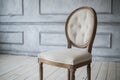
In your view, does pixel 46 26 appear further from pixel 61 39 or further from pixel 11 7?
pixel 11 7

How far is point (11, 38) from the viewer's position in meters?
3.37

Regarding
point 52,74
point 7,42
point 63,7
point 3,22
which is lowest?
point 52,74

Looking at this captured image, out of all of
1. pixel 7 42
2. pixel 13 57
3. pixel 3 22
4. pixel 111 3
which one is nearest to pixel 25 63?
pixel 13 57

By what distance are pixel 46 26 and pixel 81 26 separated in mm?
1442

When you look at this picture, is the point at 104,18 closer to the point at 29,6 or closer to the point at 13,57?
the point at 29,6

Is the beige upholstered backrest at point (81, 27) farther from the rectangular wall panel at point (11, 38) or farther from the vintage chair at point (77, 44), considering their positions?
the rectangular wall panel at point (11, 38)

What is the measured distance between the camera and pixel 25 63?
9.06 feet

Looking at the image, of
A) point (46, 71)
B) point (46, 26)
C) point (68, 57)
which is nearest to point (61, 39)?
point (46, 26)

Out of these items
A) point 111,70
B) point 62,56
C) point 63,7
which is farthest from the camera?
point 63,7

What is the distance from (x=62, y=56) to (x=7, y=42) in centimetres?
212

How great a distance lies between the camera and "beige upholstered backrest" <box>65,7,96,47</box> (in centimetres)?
164

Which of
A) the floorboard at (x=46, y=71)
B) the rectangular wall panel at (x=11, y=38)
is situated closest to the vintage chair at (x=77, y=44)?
the floorboard at (x=46, y=71)

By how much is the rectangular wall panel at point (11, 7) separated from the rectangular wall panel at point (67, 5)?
401 millimetres

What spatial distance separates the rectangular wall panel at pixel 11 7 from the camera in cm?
327
